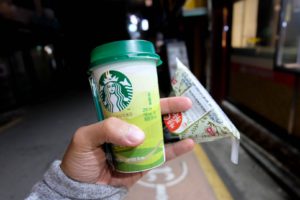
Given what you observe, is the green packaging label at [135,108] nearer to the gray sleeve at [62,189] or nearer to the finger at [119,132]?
the finger at [119,132]

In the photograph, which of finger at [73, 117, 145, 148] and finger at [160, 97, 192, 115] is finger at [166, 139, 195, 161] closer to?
finger at [160, 97, 192, 115]

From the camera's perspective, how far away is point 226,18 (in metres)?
6.02

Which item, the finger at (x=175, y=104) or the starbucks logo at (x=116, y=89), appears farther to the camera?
the finger at (x=175, y=104)

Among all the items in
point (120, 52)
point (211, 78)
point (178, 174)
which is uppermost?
point (120, 52)

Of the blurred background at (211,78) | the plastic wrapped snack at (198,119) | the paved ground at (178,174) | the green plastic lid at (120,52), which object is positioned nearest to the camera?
the green plastic lid at (120,52)

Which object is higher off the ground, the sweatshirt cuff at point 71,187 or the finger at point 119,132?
the finger at point 119,132

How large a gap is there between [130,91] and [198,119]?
35cm

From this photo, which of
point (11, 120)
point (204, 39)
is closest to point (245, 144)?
point (204, 39)

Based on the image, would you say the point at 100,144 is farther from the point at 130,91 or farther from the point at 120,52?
the point at 120,52

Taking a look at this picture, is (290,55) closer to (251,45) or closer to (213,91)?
(251,45)

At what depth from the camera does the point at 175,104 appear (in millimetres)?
1056

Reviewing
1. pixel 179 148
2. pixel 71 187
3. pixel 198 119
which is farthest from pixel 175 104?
pixel 71 187

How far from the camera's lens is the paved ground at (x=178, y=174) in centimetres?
253

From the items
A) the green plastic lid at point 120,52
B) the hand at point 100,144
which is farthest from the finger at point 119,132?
the green plastic lid at point 120,52
